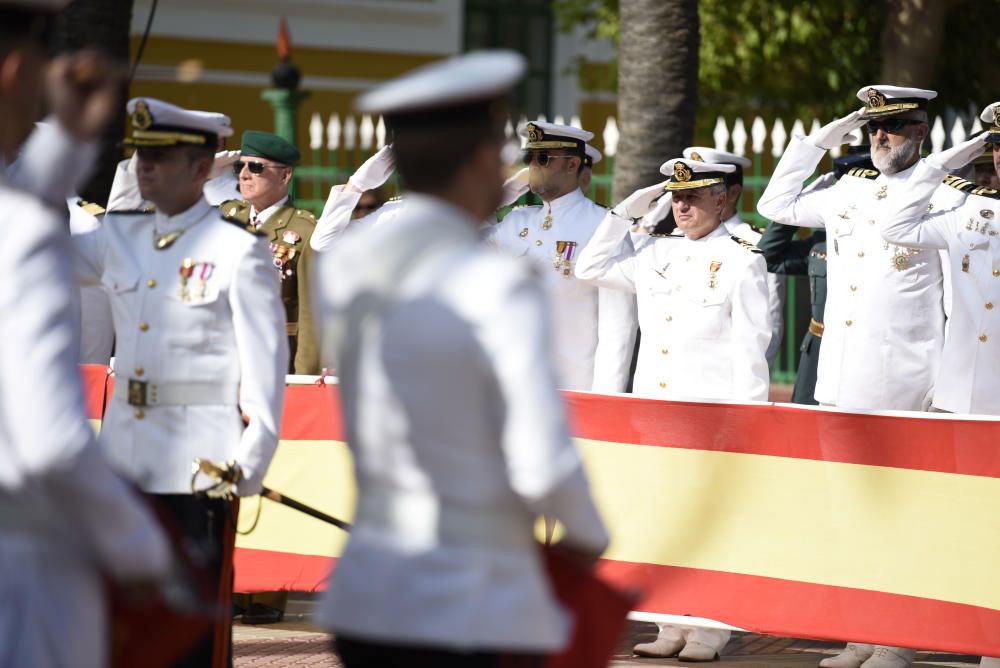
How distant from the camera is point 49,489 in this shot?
2750mm

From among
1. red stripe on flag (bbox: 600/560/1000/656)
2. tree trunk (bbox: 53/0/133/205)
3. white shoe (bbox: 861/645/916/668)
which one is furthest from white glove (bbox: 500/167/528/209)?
tree trunk (bbox: 53/0/133/205)

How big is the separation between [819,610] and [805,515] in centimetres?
35

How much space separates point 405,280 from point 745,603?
3860 mm

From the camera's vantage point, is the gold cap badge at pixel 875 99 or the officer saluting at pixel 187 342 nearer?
the officer saluting at pixel 187 342

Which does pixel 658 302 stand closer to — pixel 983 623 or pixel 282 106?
pixel 983 623

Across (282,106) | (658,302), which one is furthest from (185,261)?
(282,106)

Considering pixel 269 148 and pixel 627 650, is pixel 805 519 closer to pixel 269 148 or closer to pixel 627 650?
pixel 627 650

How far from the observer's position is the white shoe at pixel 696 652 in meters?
6.95

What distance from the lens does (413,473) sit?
289 centimetres

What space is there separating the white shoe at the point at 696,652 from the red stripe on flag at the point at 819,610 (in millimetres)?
384

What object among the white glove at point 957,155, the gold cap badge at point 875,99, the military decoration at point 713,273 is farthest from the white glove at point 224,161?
the white glove at point 957,155

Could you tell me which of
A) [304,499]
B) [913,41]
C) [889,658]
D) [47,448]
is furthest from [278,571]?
[913,41]

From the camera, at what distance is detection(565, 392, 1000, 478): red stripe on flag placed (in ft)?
20.1

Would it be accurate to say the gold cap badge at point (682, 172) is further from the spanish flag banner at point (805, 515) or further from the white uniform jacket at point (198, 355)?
the white uniform jacket at point (198, 355)
